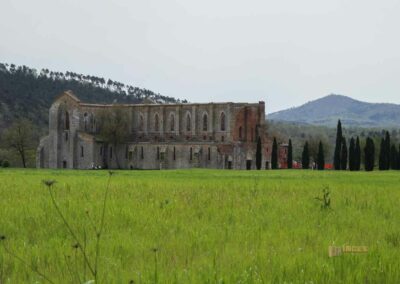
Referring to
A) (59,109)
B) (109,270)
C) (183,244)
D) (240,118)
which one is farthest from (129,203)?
(59,109)

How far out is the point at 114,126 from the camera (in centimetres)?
8700

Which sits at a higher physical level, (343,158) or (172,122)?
(172,122)

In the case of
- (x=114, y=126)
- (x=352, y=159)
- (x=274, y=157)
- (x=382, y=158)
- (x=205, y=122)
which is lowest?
(x=274, y=157)

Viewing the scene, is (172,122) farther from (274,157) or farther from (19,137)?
(19,137)

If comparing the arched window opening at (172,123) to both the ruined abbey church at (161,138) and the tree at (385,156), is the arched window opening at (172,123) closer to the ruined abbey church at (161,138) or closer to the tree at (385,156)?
the ruined abbey church at (161,138)

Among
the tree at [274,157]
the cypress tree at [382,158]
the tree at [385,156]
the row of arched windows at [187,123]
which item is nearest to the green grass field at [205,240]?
the cypress tree at [382,158]

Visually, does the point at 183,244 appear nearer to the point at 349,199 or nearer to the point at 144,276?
the point at 144,276

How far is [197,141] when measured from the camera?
83.9 metres

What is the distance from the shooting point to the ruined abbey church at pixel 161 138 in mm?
81250

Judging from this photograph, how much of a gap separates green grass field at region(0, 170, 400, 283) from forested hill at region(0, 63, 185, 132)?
90841mm

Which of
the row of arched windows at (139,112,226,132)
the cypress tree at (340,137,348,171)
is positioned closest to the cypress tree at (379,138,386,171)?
the cypress tree at (340,137,348,171)

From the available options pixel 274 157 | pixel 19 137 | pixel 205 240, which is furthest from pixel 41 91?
pixel 205 240
